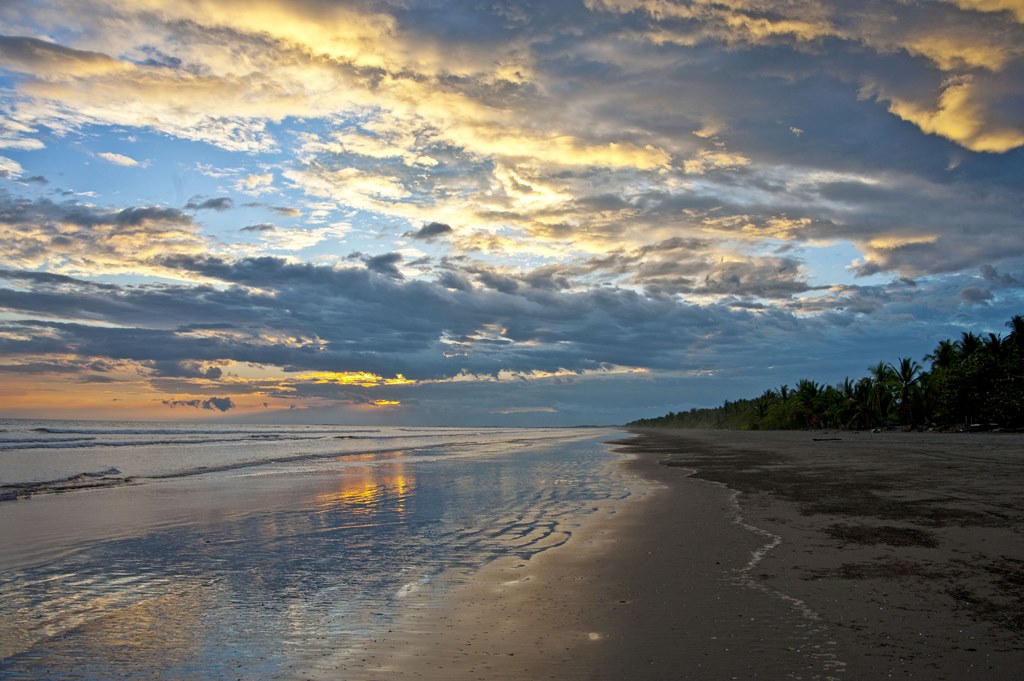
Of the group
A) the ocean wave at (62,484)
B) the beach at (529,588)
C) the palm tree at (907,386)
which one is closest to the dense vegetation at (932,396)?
the palm tree at (907,386)

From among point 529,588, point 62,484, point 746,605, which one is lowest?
point 62,484

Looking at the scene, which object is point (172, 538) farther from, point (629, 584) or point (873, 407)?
point (873, 407)

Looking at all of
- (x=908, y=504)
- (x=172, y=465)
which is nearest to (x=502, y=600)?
(x=908, y=504)

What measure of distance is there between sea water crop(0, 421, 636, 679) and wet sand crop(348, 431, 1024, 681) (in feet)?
2.86

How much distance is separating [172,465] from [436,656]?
33953 mm

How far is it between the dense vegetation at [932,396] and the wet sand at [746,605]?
5628cm

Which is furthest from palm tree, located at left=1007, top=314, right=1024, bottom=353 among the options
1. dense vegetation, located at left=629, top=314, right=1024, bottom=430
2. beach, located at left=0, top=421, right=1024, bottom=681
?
beach, located at left=0, top=421, right=1024, bottom=681

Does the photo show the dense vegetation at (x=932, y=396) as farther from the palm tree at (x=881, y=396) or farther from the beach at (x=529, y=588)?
the beach at (x=529, y=588)

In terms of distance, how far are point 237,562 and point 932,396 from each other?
273ft

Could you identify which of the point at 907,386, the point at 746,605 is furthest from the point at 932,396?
the point at 746,605

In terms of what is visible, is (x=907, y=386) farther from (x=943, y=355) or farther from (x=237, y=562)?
(x=237, y=562)

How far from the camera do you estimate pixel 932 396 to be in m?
74.8

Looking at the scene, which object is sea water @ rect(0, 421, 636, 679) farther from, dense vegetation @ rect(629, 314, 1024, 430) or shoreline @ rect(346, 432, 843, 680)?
dense vegetation @ rect(629, 314, 1024, 430)

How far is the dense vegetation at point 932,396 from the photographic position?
58.4 metres
